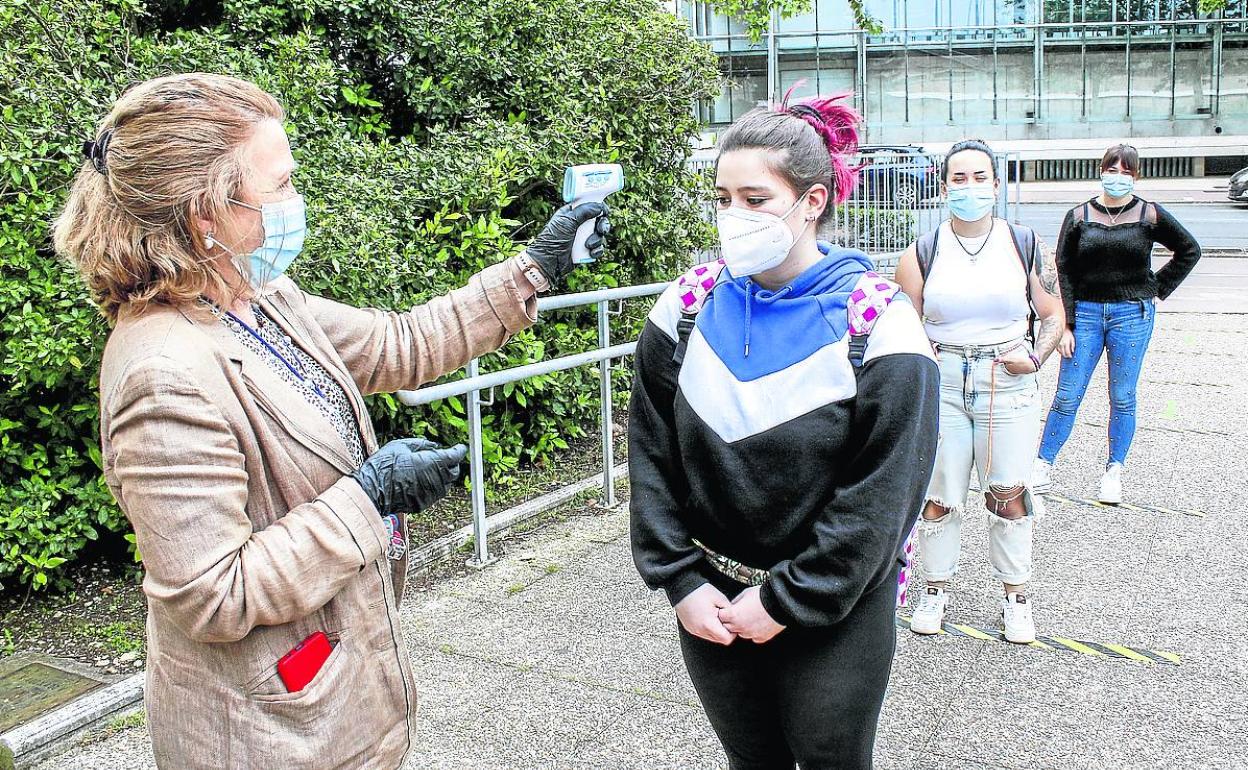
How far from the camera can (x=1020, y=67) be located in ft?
108

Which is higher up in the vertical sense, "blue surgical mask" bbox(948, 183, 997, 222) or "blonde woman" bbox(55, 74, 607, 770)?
"blue surgical mask" bbox(948, 183, 997, 222)

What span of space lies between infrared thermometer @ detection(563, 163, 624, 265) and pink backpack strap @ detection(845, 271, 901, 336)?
0.69 meters

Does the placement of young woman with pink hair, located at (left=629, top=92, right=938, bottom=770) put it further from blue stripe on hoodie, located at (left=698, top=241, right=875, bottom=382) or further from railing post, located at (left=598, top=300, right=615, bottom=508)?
railing post, located at (left=598, top=300, right=615, bottom=508)

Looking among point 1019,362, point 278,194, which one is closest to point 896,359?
point 278,194

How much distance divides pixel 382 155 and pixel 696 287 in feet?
12.1

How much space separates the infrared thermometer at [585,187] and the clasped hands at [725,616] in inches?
33.7

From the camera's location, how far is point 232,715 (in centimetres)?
197

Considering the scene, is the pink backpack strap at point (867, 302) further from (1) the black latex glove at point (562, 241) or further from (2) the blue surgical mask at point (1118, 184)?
(2) the blue surgical mask at point (1118, 184)

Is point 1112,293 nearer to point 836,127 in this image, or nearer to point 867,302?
point 836,127

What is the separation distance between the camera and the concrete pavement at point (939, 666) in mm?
3545

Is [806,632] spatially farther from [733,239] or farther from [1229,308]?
[1229,308]

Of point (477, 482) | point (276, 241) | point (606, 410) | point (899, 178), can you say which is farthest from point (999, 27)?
point (276, 241)

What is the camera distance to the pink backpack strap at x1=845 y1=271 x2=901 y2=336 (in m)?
2.35

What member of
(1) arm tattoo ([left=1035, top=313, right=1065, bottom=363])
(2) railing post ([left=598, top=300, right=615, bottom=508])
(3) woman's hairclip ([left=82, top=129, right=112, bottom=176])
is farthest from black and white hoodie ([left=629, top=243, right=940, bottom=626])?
(2) railing post ([left=598, top=300, right=615, bottom=508])
